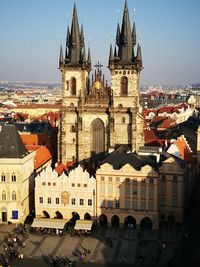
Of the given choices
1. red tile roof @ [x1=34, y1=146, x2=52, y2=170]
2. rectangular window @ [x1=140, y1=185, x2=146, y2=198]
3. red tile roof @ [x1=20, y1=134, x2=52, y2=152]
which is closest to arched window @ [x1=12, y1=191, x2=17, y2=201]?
red tile roof @ [x1=34, y1=146, x2=52, y2=170]

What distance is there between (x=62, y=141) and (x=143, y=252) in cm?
3619

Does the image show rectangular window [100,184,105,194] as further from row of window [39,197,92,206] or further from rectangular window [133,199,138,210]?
rectangular window [133,199,138,210]

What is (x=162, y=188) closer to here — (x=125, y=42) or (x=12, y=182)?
(x=12, y=182)

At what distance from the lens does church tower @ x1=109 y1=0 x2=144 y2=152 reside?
88.4 m

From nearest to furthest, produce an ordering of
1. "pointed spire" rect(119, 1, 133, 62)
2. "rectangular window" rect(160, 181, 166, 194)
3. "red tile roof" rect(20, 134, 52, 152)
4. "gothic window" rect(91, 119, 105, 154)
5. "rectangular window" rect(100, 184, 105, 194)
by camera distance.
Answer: "rectangular window" rect(160, 181, 166, 194)
"rectangular window" rect(100, 184, 105, 194)
"pointed spire" rect(119, 1, 133, 62)
"gothic window" rect(91, 119, 105, 154)
"red tile roof" rect(20, 134, 52, 152)

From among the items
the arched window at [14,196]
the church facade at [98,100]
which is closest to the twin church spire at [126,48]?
the church facade at [98,100]

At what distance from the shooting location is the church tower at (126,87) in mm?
88438

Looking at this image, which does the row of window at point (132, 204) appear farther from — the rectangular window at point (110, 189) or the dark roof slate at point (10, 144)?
the dark roof slate at point (10, 144)

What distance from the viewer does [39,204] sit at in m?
75.8

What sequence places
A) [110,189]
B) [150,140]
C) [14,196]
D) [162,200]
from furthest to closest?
1. [150,140]
2. [14,196]
3. [162,200]
4. [110,189]

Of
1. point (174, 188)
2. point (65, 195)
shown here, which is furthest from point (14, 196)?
point (174, 188)

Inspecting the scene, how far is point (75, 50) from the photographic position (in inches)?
3629

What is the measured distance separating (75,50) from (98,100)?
12176 millimetres

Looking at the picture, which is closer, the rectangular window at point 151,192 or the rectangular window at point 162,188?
the rectangular window at point 151,192
